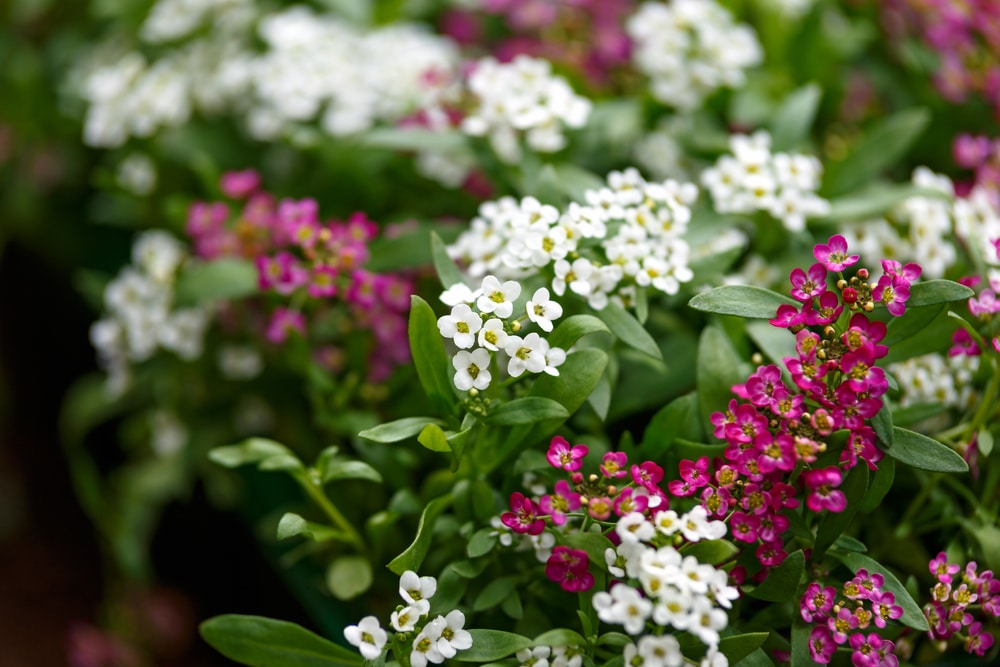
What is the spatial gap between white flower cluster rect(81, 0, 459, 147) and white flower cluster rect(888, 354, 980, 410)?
85 centimetres

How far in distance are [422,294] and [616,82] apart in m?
0.69

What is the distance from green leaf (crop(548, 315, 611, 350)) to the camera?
91 centimetres

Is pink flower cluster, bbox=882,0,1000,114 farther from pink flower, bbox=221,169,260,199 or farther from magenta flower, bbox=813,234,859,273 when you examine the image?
pink flower, bbox=221,169,260,199

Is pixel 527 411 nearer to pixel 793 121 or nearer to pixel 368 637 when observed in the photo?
pixel 368 637

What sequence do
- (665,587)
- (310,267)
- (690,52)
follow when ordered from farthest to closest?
(690,52) < (310,267) < (665,587)

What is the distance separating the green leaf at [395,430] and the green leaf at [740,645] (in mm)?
366

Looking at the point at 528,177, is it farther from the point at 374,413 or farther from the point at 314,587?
the point at 314,587

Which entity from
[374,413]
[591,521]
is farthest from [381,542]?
[591,521]

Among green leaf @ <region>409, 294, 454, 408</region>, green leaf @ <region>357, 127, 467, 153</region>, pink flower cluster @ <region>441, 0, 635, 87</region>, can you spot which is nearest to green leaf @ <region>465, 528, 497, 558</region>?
green leaf @ <region>409, 294, 454, 408</region>

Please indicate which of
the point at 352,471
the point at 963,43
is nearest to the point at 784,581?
the point at 352,471

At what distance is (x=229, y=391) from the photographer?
56.7 inches

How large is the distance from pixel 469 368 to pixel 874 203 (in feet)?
2.31

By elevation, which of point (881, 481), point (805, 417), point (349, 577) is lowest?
point (349, 577)

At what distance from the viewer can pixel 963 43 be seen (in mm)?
1549
